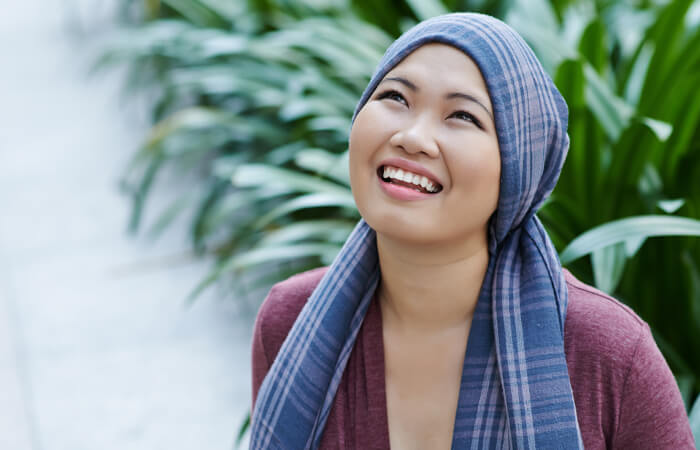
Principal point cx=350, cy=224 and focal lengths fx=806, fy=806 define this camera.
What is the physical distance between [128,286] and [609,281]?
1.91m

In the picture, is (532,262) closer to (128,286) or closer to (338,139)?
(338,139)

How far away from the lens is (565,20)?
2.72 m

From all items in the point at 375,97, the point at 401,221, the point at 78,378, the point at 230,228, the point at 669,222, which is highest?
the point at 375,97

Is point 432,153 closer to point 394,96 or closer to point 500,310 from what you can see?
point 394,96

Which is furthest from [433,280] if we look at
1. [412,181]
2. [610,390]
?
[610,390]

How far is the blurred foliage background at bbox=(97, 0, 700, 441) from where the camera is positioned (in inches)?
72.6

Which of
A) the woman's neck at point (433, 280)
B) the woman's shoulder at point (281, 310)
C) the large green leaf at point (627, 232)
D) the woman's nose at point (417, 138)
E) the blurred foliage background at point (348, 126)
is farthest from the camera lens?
the blurred foliage background at point (348, 126)

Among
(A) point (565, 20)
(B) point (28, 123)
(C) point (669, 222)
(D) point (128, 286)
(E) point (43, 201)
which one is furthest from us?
(B) point (28, 123)

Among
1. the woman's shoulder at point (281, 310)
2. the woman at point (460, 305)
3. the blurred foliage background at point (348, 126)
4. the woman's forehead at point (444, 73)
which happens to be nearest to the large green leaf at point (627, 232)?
the blurred foliage background at point (348, 126)

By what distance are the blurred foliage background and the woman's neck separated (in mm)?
516

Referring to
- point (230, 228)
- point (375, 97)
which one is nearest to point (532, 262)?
point (375, 97)

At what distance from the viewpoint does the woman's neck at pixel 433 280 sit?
3.67 feet

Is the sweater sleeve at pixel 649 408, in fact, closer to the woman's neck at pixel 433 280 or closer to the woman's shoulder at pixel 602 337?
the woman's shoulder at pixel 602 337

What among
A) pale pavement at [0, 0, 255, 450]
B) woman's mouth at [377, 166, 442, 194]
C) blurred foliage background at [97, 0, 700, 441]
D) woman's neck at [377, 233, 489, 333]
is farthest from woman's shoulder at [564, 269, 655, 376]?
pale pavement at [0, 0, 255, 450]
